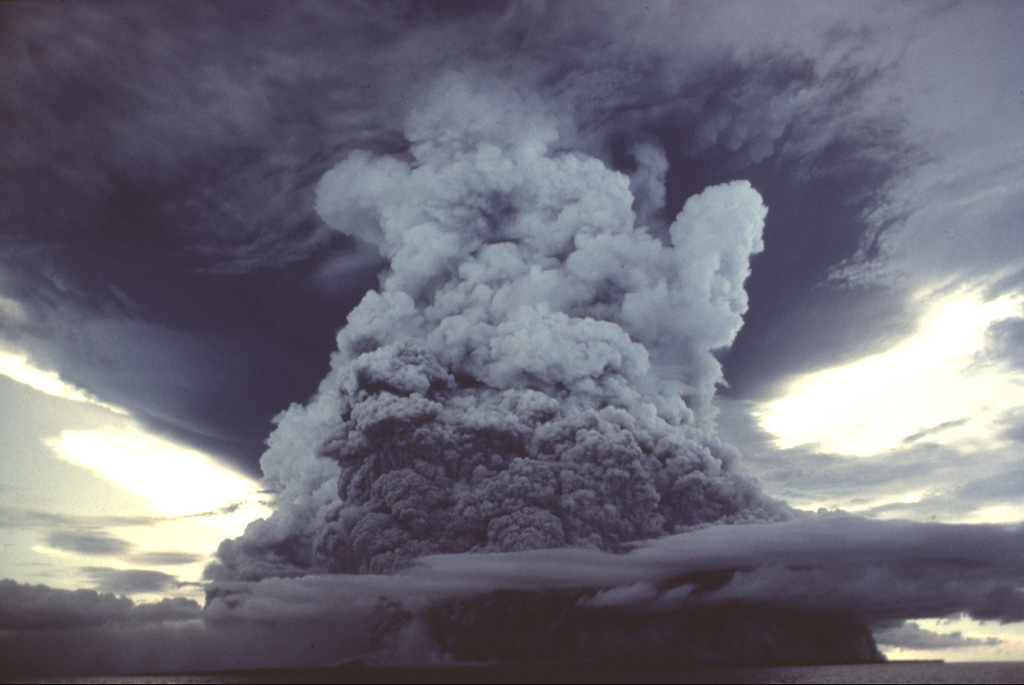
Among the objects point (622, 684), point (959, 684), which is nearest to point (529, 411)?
point (622, 684)

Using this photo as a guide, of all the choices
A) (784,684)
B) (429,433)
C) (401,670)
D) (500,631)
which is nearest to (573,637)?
(500,631)

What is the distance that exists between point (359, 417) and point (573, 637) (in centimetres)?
4357

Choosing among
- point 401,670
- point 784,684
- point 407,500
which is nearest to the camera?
point 407,500

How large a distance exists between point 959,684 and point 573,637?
52.1 meters

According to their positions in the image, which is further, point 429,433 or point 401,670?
point 401,670

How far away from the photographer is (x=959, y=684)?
102 metres

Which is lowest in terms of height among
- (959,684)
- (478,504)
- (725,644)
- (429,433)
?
(959,684)

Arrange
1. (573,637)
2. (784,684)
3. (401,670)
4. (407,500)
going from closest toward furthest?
(407,500) → (784,684) → (573,637) → (401,670)

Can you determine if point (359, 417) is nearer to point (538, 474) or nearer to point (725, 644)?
point (538, 474)

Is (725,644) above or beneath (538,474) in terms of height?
beneath

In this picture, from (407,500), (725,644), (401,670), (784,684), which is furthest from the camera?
(401,670)

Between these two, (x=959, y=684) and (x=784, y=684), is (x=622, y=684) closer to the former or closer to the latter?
(x=784, y=684)

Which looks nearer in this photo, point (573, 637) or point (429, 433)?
point (429, 433)

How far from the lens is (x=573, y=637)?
326 ft
